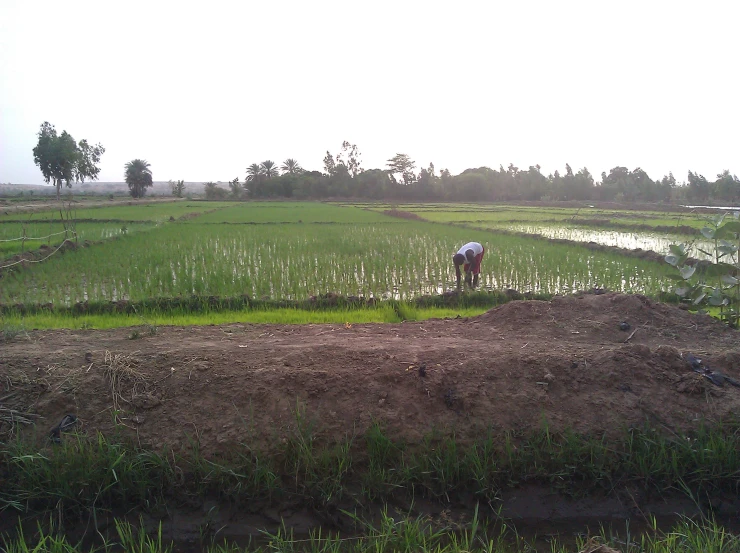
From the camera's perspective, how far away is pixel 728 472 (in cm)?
299

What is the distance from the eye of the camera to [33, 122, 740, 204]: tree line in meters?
40.7

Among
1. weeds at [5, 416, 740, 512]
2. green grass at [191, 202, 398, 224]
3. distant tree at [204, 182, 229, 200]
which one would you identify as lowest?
weeds at [5, 416, 740, 512]

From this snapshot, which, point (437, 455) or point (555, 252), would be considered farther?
point (555, 252)

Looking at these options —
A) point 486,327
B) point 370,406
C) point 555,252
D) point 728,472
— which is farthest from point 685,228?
point 370,406

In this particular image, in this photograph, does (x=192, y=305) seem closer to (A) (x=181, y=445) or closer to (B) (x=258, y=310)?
(B) (x=258, y=310)

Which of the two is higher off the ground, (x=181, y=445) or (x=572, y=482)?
(x=181, y=445)

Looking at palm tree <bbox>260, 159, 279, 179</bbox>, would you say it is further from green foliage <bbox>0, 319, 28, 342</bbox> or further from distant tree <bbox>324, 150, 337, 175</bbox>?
green foliage <bbox>0, 319, 28, 342</bbox>

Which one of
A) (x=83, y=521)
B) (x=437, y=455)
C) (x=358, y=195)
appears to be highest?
(x=358, y=195)

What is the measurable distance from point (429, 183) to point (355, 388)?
151 ft

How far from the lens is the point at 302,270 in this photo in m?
8.89

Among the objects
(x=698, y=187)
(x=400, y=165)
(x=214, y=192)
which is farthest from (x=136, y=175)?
(x=698, y=187)

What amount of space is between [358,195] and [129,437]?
4866cm

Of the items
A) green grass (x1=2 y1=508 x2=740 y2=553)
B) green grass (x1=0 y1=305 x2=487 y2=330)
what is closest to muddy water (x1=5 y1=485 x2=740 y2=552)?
green grass (x1=2 y1=508 x2=740 y2=553)

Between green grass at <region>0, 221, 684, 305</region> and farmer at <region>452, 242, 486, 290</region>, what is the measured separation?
36 cm
